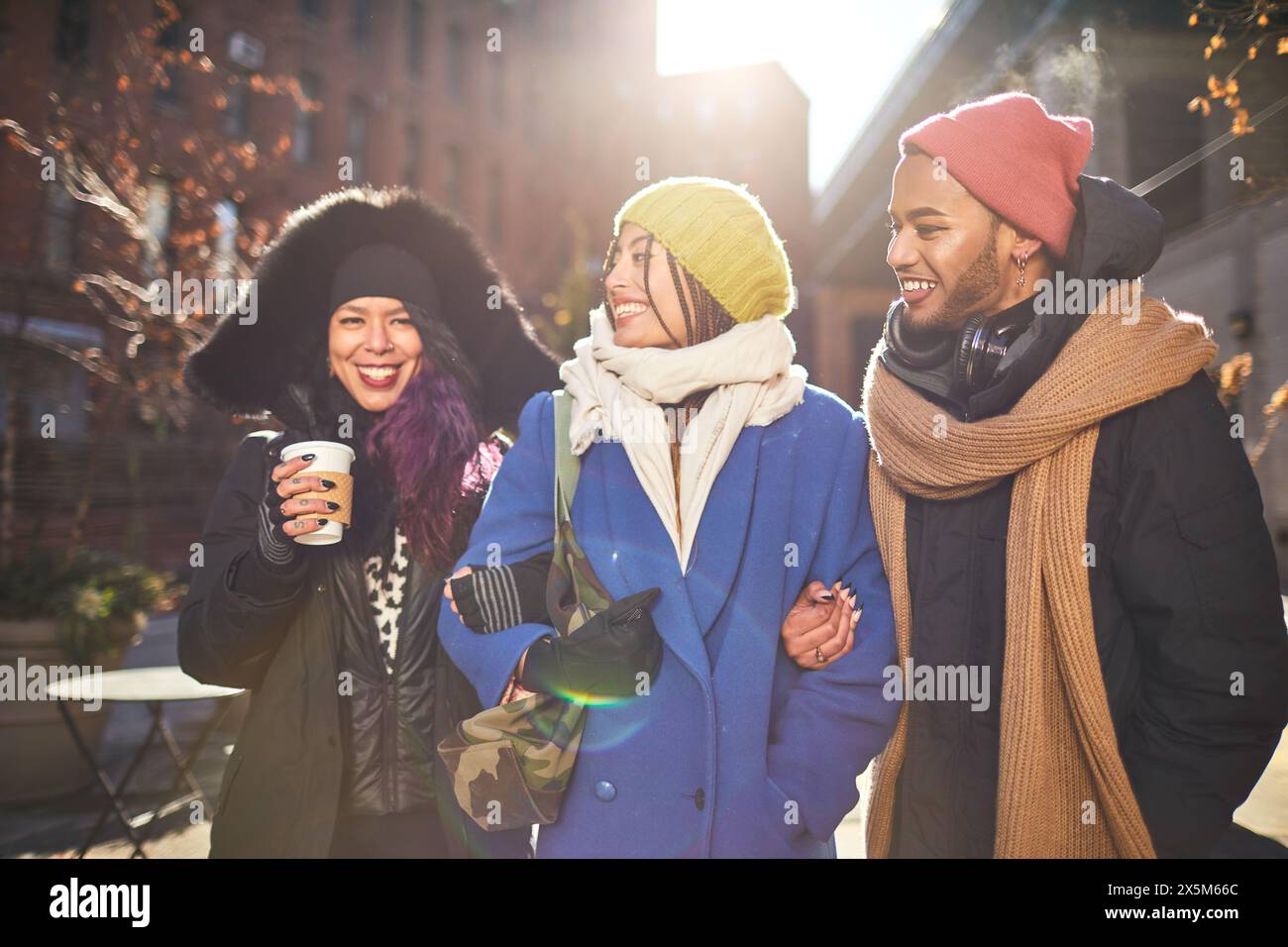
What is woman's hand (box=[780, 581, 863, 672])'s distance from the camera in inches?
68.5

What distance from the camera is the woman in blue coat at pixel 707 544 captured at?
176 centimetres

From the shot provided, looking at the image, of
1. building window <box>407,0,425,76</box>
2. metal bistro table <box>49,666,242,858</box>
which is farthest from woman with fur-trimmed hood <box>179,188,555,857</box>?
building window <box>407,0,425,76</box>

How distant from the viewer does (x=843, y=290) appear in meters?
26.1

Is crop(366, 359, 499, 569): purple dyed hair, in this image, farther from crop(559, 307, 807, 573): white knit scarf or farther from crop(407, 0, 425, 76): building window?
crop(407, 0, 425, 76): building window

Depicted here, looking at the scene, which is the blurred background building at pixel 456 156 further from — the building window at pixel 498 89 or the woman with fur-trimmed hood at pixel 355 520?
the woman with fur-trimmed hood at pixel 355 520

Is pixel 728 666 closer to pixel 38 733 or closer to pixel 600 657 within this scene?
pixel 600 657

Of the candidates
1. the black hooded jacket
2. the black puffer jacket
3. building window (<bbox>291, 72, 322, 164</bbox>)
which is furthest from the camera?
building window (<bbox>291, 72, 322, 164</bbox>)

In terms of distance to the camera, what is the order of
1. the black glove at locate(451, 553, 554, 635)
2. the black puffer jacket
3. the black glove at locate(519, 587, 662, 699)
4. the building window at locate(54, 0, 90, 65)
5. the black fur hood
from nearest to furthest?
1. the black glove at locate(519, 587, 662, 699)
2. the black glove at locate(451, 553, 554, 635)
3. the black puffer jacket
4. the black fur hood
5. the building window at locate(54, 0, 90, 65)

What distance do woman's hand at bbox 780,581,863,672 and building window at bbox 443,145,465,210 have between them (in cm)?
2526

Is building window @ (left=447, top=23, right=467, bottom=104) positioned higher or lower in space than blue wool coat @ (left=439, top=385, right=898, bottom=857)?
higher
